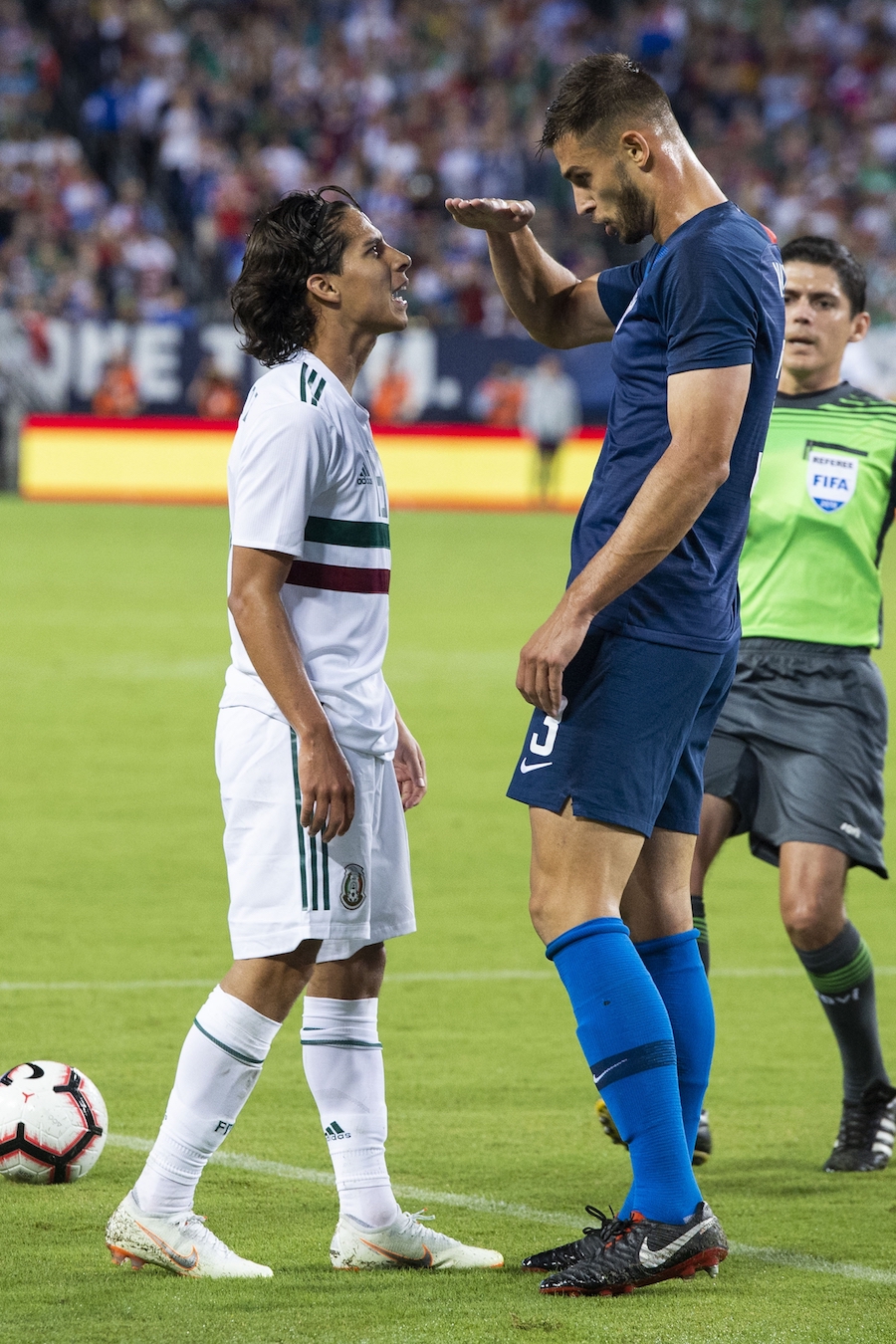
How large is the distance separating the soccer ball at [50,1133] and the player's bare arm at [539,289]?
1.95 metres

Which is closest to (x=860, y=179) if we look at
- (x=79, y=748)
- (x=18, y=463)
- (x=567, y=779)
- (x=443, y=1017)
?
(x=18, y=463)

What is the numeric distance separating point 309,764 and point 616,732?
1.85 ft

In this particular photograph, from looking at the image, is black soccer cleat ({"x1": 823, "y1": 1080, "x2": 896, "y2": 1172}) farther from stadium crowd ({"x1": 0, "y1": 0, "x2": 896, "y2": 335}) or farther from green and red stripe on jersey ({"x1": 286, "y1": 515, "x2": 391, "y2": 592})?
stadium crowd ({"x1": 0, "y1": 0, "x2": 896, "y2": 335})

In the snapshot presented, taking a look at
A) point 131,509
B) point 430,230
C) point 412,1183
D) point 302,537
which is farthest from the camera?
point 430,230

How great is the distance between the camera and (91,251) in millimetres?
26391

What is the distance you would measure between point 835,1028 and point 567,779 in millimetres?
1630

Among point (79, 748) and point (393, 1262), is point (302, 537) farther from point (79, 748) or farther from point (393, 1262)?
point (79, 748)

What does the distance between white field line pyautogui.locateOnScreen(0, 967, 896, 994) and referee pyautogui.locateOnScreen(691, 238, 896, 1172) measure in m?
1.53

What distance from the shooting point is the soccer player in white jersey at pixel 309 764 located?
11.6 ft

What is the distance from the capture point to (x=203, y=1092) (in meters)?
3.60

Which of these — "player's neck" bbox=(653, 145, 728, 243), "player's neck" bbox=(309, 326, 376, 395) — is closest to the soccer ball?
"player's neck" bbox=(309, 326, 376, 395)

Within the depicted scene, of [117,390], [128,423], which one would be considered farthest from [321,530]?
[117,390]

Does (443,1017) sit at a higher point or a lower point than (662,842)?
lower

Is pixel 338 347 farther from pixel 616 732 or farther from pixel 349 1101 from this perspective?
pixel 349 1101
